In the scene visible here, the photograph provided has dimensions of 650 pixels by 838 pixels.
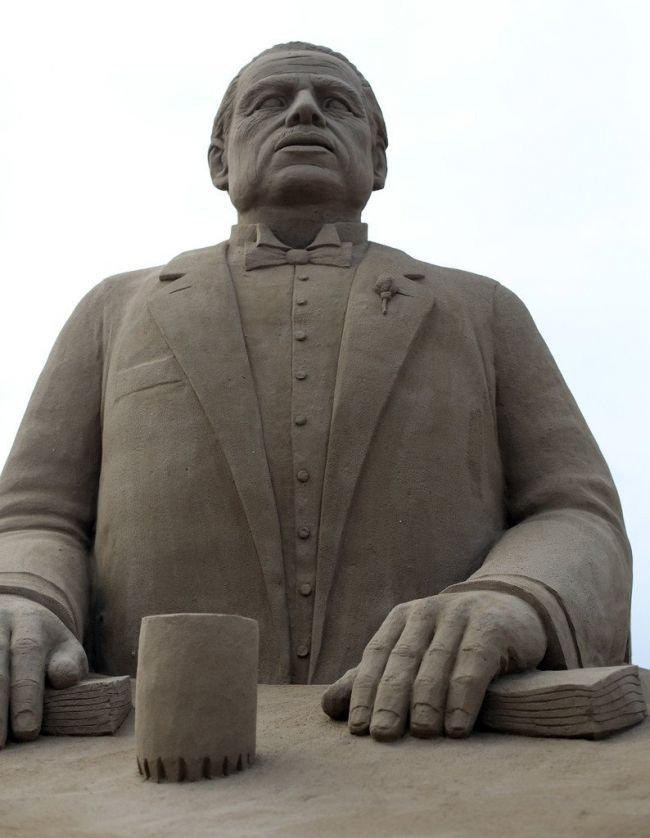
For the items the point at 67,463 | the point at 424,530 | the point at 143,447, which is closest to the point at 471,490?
the point at 424,530

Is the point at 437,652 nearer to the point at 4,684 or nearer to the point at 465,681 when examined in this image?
the point at 465,681

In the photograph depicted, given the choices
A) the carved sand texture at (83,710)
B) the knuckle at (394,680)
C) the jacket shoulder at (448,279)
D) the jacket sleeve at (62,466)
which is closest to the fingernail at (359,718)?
the knuckle at (394,680)

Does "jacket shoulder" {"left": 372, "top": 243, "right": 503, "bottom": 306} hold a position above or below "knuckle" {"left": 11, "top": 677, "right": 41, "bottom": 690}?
above

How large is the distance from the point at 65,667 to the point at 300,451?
1482 millimetres

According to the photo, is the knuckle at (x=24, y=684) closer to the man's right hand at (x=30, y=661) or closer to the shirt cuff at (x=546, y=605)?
the man's right hand at (x=30, y=661)

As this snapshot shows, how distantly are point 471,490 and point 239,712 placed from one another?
85.5 inches

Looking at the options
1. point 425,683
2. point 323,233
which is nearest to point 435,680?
point 425,683

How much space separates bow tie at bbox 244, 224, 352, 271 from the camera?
22.4ft

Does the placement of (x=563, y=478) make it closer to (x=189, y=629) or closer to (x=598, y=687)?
(x=598, y=687)

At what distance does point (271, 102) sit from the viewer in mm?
7078

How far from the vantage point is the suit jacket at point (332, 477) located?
5.92 meters

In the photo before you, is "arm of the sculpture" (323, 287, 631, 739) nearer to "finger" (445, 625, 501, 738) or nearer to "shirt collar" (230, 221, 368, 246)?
"finger" (445, 625, 501, 738)

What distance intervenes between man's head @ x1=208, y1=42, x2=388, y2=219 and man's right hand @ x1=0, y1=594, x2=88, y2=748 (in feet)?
8.22

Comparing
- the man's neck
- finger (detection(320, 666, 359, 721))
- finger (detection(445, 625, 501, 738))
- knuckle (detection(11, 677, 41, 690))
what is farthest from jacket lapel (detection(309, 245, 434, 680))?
knuckle (detection(11, 677, 41, 690))
